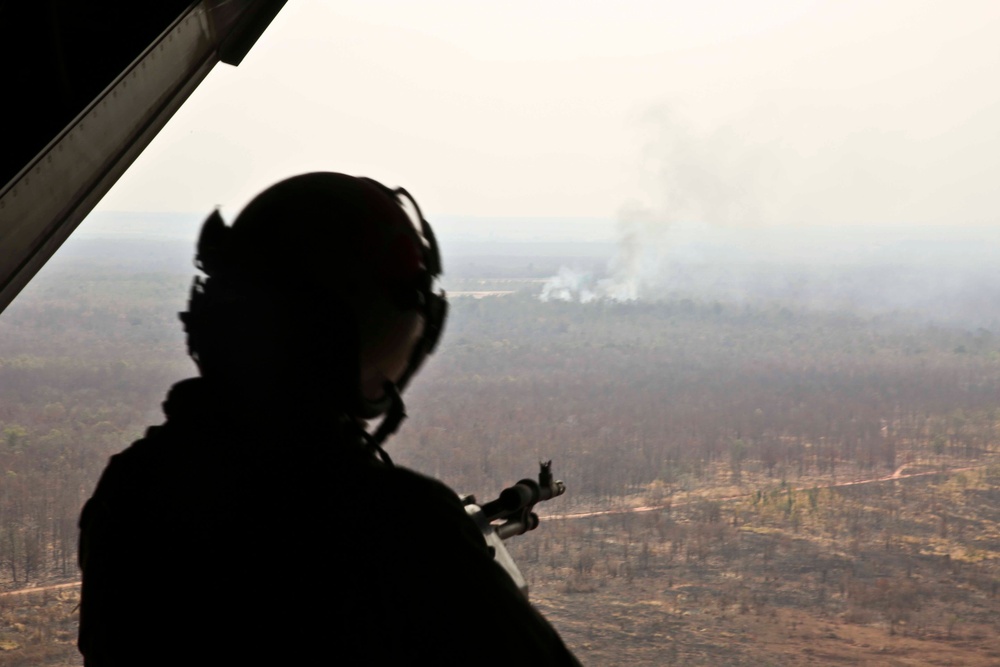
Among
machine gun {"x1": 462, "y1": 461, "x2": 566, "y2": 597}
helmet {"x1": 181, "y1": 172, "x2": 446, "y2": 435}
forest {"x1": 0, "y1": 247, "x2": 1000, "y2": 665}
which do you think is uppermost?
helmet {"x1": 181, "y1": 172, "x2": 446, "y2": 435}

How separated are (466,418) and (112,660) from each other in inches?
563

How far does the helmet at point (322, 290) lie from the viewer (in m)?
0.79

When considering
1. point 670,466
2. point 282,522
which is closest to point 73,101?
point 282,522

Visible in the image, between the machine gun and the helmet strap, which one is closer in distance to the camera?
the helmet strap

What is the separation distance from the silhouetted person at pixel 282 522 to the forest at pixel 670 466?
5267 millimetres

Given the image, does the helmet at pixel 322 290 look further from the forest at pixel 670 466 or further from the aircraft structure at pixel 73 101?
the forest at pixel 670 466

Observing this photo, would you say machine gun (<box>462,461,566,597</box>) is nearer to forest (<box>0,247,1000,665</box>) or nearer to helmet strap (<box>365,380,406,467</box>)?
helmet strap (<box>365,380,406,467</box>)

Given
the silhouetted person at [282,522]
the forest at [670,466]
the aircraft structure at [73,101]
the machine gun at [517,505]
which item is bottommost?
the forest at [670,466]

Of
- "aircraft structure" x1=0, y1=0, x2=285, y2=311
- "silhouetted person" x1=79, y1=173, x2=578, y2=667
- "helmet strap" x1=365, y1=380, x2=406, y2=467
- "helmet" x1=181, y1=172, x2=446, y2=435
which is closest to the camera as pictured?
"silhouetted person" x1=79, y1=173, x2=578, y2=667

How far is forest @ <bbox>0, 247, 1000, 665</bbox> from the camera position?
973 cm

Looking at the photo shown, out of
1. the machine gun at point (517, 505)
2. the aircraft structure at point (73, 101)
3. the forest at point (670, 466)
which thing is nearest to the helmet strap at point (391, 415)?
the machine gun at point (517, 505)

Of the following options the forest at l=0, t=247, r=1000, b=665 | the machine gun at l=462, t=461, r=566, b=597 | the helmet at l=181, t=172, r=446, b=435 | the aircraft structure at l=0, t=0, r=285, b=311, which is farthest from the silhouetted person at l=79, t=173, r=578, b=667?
the forest at l=0, t=247, r=1000, b=665

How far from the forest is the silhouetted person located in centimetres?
527

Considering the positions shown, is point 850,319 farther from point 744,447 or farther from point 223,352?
point 223,352
